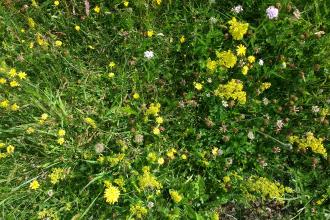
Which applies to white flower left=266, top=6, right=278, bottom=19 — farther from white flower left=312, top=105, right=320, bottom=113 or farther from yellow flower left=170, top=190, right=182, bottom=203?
yellow flower left=170, top=190, right=182, bottom=203

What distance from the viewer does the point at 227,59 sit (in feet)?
10.6

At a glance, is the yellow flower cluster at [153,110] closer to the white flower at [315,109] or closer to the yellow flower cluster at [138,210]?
the yellow flower cluster at [138,210]

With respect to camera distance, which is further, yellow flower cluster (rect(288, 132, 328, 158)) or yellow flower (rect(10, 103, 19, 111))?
yellow flower (rect(10, 103, 19, 111))

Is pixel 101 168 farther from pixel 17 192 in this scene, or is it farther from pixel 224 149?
pixel 224 149

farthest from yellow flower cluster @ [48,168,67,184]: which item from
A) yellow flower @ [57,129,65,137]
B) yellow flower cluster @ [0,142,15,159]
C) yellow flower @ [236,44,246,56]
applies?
yellow flower @ [236,44,246,56]

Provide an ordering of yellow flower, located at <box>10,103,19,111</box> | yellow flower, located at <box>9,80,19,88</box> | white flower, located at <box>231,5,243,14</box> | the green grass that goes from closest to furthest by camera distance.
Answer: the green grass, yellow flower, located at <box>10,103,19,111</box>, yellow flower, located at <box>9,80,19,88</box>, white flower, located at <box>231,5,243,14</box>

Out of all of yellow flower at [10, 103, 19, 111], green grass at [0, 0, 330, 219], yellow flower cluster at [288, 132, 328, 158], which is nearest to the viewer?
yellow flower cluster at [288, 132, 328, 158]

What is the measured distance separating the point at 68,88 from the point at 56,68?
0.74ft

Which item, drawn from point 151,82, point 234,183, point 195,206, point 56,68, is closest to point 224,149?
point 234,183

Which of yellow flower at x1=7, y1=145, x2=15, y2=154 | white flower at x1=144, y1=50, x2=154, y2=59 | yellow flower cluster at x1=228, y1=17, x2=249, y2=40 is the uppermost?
yellow flower cluster at x1=228, y1=17, x2=249, y2=40

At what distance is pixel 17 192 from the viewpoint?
3.24 m

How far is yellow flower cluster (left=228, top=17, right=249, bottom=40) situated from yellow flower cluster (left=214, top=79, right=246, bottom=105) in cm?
38

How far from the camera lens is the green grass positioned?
3.16 m

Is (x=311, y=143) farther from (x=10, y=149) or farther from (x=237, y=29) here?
(x=10, y=149)
